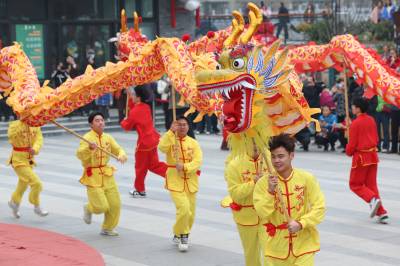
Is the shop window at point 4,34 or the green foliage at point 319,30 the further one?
the green foliage at point 319,30

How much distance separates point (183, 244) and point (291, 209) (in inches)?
156

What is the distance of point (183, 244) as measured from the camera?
40.3 feet

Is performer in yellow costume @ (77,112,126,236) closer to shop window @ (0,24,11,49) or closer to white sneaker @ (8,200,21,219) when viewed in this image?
white sneaker @ (8,200,21,219)

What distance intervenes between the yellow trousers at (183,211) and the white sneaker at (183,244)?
65 mm

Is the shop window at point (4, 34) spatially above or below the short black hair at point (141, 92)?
above

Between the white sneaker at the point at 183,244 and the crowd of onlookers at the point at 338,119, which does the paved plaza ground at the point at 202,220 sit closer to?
the white sneaker at the point at 183,244

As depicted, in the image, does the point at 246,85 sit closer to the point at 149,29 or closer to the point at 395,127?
the point at 395,127

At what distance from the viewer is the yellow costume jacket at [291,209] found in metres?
8.51

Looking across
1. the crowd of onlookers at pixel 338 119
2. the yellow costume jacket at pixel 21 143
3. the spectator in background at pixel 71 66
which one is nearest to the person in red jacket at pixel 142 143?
the yellow costume jacket at pixel 21 143

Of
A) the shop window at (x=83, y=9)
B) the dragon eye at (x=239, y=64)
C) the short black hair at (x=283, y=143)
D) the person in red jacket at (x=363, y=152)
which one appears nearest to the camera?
the short black hair at (x=283, y=143)

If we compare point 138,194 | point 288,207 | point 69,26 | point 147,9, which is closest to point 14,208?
point 138,194

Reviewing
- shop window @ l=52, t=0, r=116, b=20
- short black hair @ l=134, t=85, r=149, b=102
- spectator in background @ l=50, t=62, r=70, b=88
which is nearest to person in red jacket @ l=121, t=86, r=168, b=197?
short black hair @ l=134, t=85, r=149, b=102

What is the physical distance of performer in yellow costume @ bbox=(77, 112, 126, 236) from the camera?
13.3m

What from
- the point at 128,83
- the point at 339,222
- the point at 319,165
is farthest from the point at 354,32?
the point at 128,83
